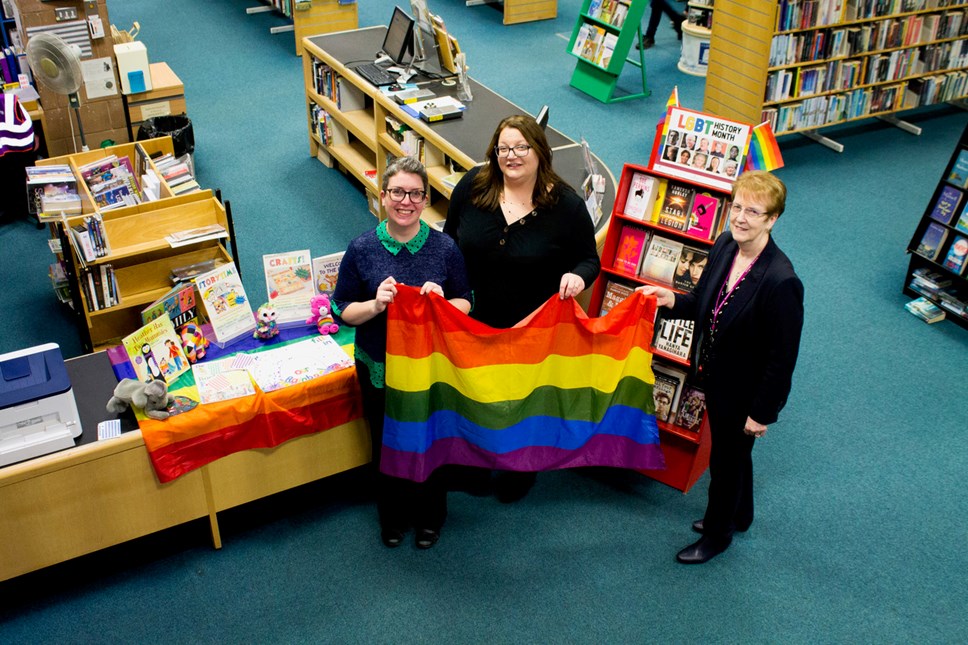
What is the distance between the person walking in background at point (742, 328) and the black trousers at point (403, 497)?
123 centimetres

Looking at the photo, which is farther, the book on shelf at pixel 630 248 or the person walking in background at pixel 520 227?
the book on shelf at pixel 630 248

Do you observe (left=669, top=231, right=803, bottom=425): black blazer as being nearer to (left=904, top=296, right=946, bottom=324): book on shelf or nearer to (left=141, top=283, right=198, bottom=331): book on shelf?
(left=141, top=283, right=198, bottom=331): book on shelf

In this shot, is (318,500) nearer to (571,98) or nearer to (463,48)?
(571,98)

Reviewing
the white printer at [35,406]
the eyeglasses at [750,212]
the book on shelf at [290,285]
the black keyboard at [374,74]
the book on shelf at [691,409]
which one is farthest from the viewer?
the black keyboard at [374,74]

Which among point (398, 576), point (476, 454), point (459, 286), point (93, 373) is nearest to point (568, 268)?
point (459, 286)

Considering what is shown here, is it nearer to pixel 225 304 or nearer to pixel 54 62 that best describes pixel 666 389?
pixel 225 304

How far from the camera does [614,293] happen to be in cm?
423

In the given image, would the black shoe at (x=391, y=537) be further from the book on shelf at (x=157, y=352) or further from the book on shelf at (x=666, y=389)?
the book on shelf at (x=666, y=389)

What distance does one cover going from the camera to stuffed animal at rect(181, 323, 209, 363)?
399 centimetres

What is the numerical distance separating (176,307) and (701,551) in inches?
108

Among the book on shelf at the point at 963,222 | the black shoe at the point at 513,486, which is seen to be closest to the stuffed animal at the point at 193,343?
the black shoe at the point at 513,486

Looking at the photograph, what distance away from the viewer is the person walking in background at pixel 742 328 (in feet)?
10.5

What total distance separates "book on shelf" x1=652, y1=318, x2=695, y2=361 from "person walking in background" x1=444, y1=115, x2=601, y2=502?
586 millimetres

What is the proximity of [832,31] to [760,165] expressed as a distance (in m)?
4.76
